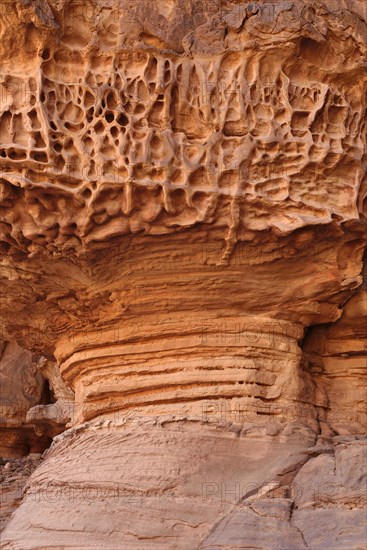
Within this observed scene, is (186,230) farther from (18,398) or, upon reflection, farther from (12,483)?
(18,398)

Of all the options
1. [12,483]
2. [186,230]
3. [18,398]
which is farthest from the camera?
[18,398]

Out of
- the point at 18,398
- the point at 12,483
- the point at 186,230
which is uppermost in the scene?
the point at 18,398

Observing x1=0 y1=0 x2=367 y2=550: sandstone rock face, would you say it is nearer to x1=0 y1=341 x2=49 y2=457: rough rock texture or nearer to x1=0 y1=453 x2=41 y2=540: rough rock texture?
x1=0 y1=453 x2=41 y2=540: rough rock texture

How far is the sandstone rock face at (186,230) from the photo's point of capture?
6.84 m

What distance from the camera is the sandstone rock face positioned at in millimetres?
6840

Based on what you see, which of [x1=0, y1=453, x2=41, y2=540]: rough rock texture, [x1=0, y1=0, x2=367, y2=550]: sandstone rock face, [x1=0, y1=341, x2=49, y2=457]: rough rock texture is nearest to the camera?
[x1=0, y1=0, x2=367, y2=550]: sandstone rock face

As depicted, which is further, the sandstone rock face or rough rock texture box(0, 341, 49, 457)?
rough rock texture box(0, 341, 49, 457)

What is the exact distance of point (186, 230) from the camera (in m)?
7.10

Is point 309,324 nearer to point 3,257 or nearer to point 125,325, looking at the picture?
point 125,325

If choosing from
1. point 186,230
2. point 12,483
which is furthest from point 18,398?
point 186,230

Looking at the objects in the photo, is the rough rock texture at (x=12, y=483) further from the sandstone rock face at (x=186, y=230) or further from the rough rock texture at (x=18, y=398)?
the rough rock texture at (x=18, y=398)

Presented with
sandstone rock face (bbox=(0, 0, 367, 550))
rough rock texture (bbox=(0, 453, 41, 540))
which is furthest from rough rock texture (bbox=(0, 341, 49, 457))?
sandstone rock face (bbox=(0, 0, 367, 550))

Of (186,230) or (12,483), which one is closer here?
(186,230)

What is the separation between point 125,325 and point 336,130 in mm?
2124
